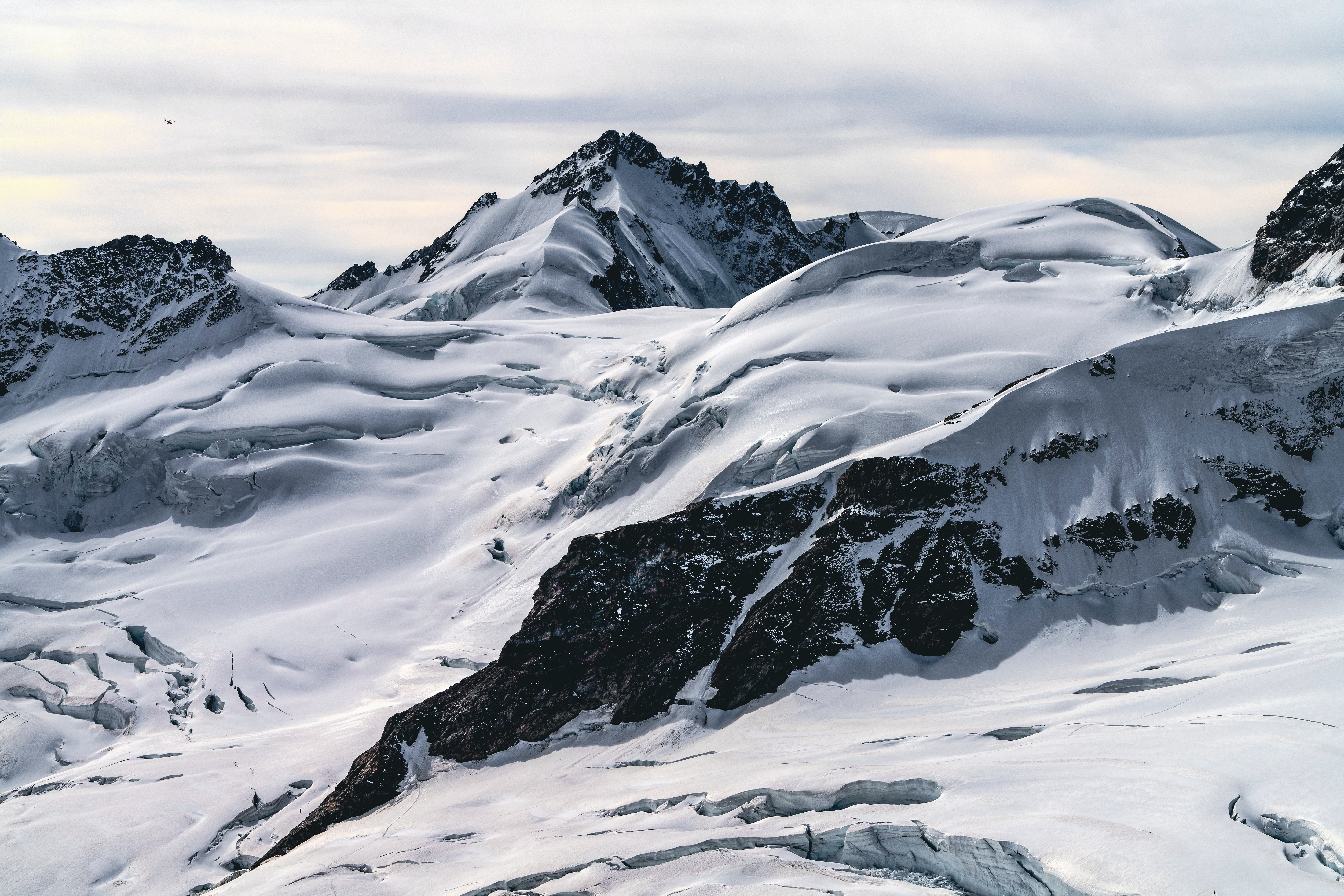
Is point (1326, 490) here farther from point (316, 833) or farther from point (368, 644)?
point (368, 644)

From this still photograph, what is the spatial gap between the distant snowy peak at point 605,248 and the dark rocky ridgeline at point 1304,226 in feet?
182

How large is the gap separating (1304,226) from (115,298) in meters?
69.2

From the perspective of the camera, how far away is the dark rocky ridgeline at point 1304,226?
116 ft

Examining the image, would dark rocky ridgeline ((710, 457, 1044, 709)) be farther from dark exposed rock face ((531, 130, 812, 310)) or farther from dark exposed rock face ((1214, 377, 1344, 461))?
dark exposed rock face ((531, 130, 812, 310))

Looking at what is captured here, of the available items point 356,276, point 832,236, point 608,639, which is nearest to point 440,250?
point 356,276

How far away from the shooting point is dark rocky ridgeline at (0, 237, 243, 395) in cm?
6806

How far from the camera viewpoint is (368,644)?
40438mm

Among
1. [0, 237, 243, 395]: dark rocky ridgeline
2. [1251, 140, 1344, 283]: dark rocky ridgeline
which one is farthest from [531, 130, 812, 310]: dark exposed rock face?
[1251, 140, 1344, 283]: dark rocky ridgeline

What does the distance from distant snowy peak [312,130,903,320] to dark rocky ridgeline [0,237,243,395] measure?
72.0 ft

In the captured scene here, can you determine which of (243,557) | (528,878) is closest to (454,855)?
(528,878)

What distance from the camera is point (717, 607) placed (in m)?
30.0

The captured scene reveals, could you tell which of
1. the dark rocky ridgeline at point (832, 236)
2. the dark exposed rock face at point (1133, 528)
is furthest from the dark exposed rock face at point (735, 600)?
the dark rocky ridgeline at point (832, 236)

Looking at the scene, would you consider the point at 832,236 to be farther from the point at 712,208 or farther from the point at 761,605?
→ the point at 761,605

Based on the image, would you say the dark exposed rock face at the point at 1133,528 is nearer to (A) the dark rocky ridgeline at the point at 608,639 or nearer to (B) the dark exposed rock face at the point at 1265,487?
(B) the dark exposed rock face at the point at 1265,487
